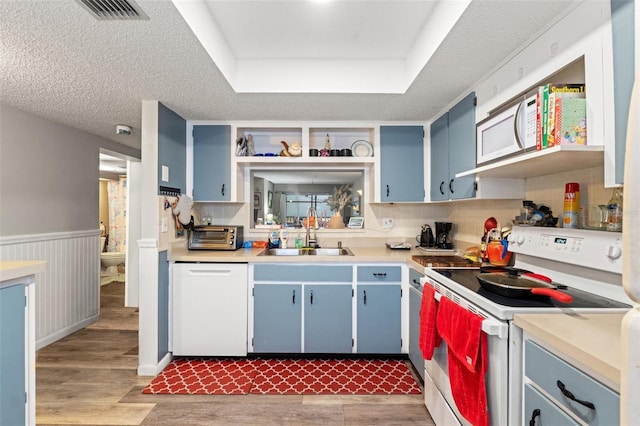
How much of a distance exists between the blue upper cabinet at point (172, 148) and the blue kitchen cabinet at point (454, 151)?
2.30 metres

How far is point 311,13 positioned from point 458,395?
210 centimetres

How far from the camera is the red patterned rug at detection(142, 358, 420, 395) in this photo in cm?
224

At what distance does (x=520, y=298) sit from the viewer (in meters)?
1.33

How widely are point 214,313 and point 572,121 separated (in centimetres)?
261

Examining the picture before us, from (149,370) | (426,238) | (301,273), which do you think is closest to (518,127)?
(426,238)

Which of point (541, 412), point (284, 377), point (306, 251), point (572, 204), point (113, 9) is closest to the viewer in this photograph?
point (541, 412)

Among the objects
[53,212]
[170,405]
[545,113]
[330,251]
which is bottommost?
[170,405]

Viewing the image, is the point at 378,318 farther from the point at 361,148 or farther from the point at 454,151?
the point at 361,148

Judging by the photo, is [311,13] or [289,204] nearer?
[311,13]

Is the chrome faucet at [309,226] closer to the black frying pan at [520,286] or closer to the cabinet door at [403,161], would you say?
the cabinet door at [403,161]

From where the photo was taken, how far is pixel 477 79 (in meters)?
2.09

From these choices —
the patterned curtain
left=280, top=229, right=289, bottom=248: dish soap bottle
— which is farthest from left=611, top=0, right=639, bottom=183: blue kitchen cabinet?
the patterned curtain

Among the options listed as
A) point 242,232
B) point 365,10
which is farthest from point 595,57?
point 242,232

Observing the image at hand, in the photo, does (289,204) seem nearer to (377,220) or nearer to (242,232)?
(242,232)
